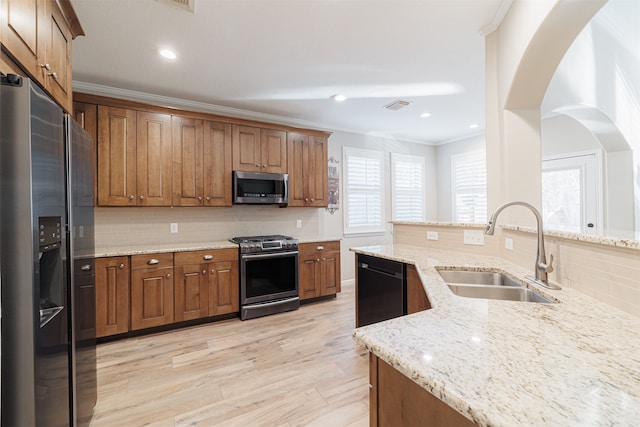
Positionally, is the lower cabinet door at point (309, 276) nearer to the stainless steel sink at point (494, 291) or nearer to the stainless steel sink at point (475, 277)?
the stainless steel sink at point (475, 277)

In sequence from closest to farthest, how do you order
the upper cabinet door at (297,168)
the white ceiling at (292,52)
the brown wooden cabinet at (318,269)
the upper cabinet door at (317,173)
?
the white ceiling at (292,52)
the brown wooden cabinet at (318,269)
the upper cabinet door at (297,168)
the upper cabinet door at (317,173)

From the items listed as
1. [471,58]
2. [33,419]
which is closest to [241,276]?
[33,419]

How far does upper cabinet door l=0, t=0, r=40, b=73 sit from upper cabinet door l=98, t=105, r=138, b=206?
1596mm

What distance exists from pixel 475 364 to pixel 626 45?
411 cm

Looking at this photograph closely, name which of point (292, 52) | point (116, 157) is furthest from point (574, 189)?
point (116, 157)

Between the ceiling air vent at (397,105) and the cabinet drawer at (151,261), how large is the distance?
3.07m

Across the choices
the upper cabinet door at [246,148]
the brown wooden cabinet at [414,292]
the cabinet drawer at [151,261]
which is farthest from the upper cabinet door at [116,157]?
the brown wooden cabinet at [414,292]

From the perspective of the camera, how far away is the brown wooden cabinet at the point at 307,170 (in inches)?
151

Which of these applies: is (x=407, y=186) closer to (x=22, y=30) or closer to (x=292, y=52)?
(x=292, y=52)

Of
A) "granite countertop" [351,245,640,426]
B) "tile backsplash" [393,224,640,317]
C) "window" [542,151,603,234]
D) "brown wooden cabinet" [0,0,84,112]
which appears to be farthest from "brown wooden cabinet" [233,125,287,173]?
"window" [542,151,603,234]

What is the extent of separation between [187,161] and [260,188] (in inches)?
34.3

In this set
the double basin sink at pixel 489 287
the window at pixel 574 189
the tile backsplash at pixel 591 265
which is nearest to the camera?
the tile backsplash at pixel 591 265

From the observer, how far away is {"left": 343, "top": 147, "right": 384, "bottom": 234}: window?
4.68 metres

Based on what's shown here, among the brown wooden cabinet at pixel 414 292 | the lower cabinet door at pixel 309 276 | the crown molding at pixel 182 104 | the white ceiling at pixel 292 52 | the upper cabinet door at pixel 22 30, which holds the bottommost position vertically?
the lower cabinet door at pixel 309 276
